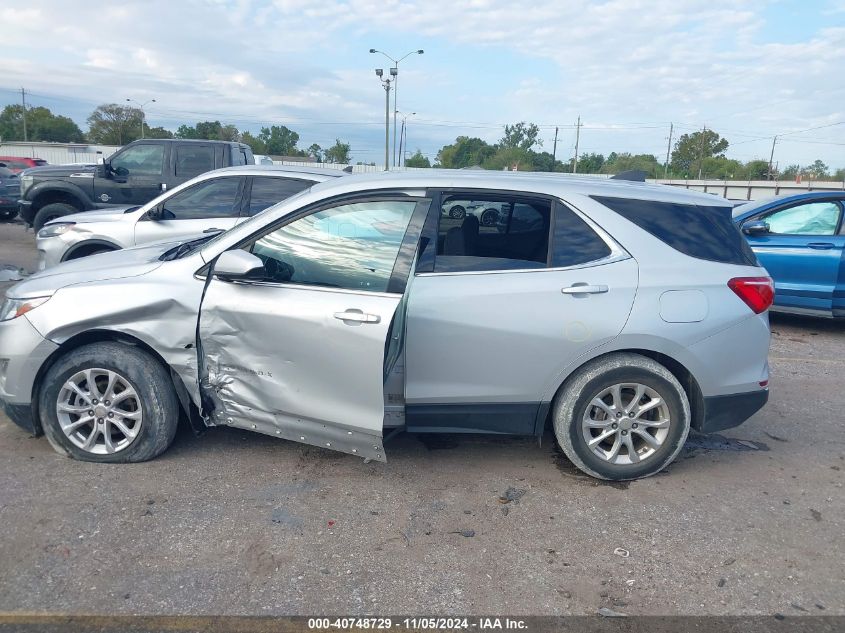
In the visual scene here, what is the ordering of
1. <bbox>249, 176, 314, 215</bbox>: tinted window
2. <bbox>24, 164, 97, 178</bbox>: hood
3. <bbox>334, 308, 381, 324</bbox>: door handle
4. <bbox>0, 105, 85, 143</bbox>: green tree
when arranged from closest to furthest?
1. <bbox>334, 308, 381, 324</bbox>: door handle
2. <bbox>249, 176, 314, 215</bbox>: tinted window
3. <bbox>24, 164, 97, 178</bbox>: hood
4. <bbox>0, 105, 85, 143</bbox>: green tree

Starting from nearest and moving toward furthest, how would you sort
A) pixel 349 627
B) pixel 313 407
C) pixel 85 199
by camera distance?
pixel 349 627
pixel 313 407
pixel 85 199

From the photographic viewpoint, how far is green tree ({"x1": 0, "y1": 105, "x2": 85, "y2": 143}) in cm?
8288

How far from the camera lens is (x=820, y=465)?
4344mm

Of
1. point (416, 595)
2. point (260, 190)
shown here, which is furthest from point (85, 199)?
point (416, 595)

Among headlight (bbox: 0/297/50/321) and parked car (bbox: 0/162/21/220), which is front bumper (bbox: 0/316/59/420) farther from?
parked car (bbox: 0/162/21/220)

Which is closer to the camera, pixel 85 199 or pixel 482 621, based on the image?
pixel 482 621

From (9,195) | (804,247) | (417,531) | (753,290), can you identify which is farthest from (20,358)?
(9,195)

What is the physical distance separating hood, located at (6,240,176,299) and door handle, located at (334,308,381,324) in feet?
4.19

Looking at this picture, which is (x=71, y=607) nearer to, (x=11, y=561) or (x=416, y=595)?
(x=11, y=561)

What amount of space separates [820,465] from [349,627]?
11.1 feet

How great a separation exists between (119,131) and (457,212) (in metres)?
85.3

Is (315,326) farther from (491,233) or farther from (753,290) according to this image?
(753,290)

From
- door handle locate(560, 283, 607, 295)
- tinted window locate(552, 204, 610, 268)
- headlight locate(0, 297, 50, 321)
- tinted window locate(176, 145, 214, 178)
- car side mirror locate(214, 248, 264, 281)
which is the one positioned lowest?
headlight locate(0, 297, 50, 321)

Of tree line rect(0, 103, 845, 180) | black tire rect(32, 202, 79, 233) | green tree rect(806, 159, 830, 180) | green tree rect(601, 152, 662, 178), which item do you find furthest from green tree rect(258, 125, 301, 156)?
black tire rect(32, 202, 79, 233)
